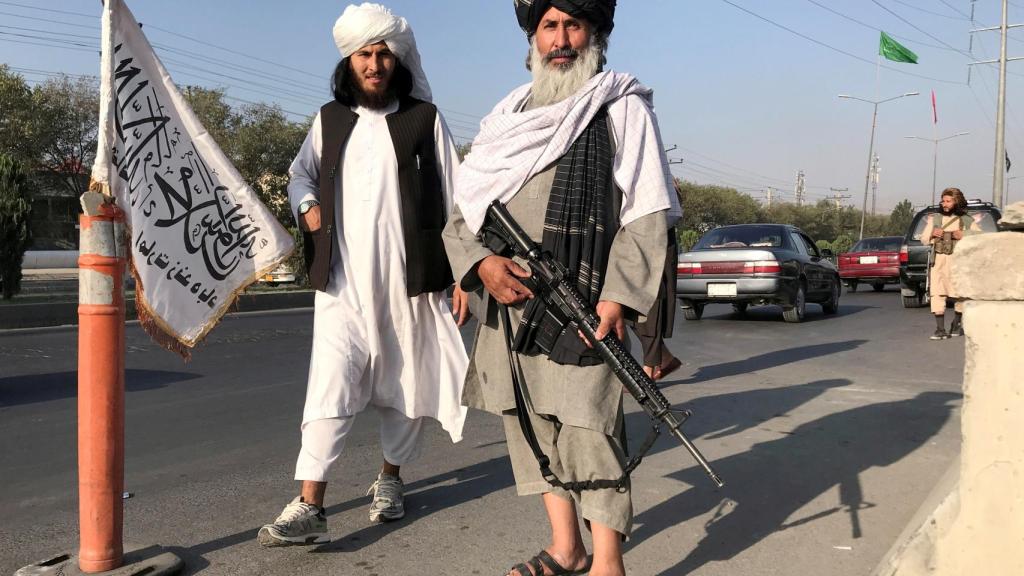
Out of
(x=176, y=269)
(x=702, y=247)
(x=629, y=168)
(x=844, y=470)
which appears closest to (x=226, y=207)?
(x=176, y=269)

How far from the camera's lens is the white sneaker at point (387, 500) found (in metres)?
3.50

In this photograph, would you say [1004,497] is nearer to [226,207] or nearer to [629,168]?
Answer: [629,168]

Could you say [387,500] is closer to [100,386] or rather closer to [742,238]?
[100,386]

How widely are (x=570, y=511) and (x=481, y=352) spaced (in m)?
0.60

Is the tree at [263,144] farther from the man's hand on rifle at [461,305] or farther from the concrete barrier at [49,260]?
the man's hand on rifle at [461,305]

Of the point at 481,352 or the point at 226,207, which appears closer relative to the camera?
the point at 481,352

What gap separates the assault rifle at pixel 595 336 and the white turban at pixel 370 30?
1151 millimetres

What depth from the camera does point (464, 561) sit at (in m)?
3.09

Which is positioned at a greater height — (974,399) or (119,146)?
(119,146)

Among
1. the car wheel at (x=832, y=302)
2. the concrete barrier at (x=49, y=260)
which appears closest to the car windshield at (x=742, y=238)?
the car wheel at (x=832, y=302)

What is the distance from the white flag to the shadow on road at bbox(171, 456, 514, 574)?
77 cm

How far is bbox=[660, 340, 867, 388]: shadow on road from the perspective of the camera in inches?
308

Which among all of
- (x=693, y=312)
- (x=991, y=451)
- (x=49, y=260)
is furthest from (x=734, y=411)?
(x=49, y=260)

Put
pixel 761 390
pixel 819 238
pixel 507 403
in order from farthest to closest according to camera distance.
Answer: pixel 819 238, pixel 761 390, pixel 507 403
